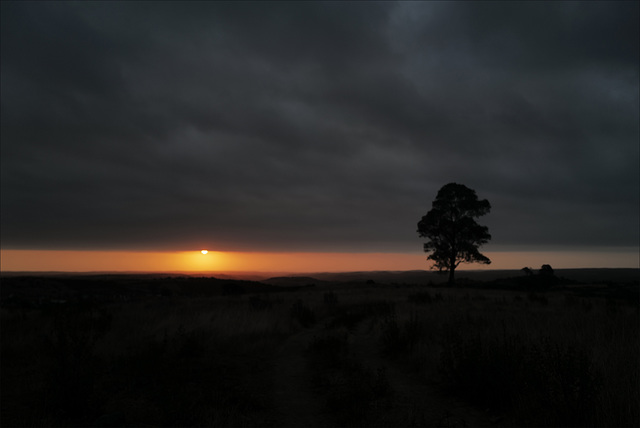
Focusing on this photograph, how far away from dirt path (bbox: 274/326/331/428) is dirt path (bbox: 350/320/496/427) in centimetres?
123

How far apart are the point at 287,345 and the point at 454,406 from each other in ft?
20.8

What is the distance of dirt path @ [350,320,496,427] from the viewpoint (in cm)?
534

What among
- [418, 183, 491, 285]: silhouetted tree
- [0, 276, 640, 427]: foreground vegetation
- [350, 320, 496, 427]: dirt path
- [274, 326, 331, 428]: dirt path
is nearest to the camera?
[0, 276, 640, 427]: foreground vegetation

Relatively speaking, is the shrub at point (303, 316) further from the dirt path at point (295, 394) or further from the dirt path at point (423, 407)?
the dirt path at point (423, 407)

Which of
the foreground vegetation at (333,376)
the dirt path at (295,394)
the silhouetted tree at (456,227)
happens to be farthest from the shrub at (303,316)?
the silhouetted tree at (456,227)

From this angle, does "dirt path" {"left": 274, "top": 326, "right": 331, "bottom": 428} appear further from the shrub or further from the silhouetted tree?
the silhouetted tree

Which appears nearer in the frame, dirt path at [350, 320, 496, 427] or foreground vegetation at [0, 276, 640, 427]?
foreground vegetation at [0, 276, 640, 427]

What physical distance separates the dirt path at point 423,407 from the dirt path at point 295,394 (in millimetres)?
1230

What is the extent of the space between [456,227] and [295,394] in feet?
110

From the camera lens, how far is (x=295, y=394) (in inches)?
273

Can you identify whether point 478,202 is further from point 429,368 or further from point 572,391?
point 572,391

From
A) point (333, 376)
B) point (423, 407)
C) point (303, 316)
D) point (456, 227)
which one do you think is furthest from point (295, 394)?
point (456, 227)

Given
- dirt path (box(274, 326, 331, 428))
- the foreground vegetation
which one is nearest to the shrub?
the foreground vegetation

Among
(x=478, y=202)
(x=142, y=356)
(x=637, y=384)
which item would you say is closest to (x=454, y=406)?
(x=637, y=384)
